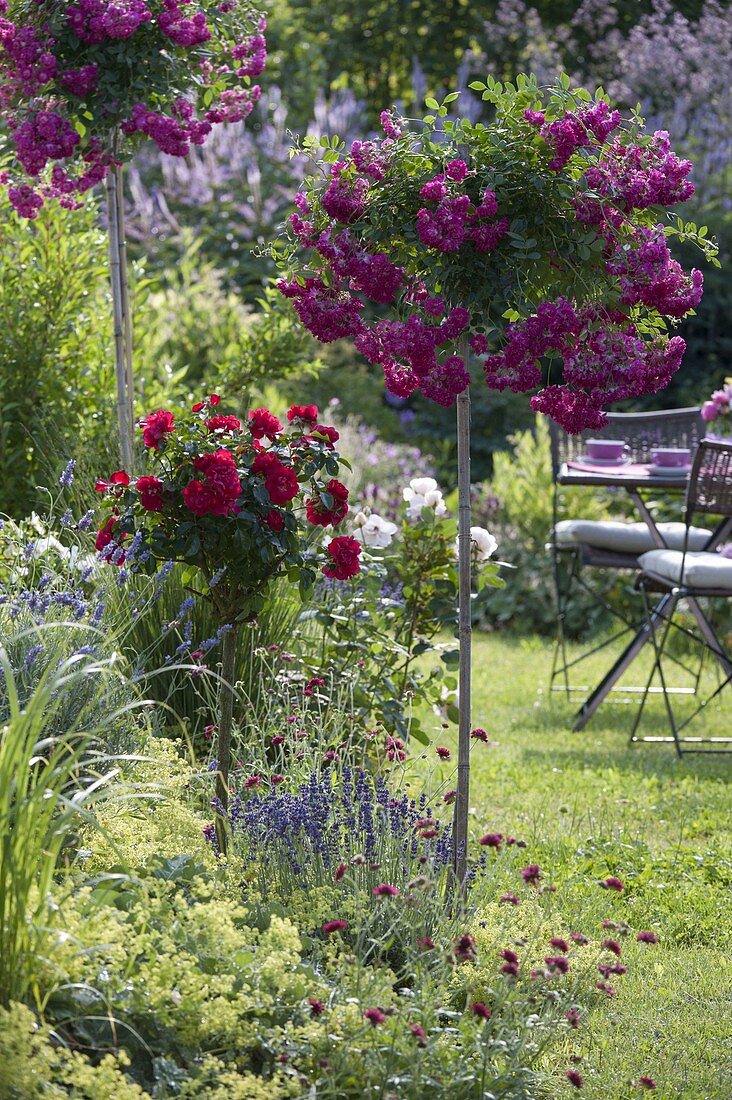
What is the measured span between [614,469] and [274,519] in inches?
105

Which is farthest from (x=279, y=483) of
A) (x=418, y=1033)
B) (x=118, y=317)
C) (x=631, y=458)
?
(x=631, y=458)

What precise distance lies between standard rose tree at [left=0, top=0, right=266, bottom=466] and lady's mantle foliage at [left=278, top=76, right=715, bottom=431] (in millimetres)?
1445

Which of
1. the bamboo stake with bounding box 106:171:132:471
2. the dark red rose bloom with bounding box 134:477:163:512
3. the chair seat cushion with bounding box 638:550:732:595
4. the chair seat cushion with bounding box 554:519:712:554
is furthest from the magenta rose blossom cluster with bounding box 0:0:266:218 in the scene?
the chair seat cushion with bounding box 554:519:712:554

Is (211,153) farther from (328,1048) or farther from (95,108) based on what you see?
(328,1048)

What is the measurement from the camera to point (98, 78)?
4012mm

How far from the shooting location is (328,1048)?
2174 mm

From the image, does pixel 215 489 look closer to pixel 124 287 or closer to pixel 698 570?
pixel 124 287

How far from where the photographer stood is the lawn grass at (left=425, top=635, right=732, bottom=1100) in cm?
256

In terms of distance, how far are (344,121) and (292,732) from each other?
990 centimetres

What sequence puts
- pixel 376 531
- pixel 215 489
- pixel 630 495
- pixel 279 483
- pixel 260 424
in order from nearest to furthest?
pixel 215 489, pixel 279 483, pixel 260 424, pixel 376 531, pixel 630 495

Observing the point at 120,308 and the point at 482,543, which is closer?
the point at 482,543

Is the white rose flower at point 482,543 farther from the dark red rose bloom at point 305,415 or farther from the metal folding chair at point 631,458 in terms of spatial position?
the metal folding chair at point 631,458

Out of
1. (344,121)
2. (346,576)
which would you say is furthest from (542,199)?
(344,121)

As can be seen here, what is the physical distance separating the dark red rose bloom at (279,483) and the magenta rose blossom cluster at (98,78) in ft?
5.25
